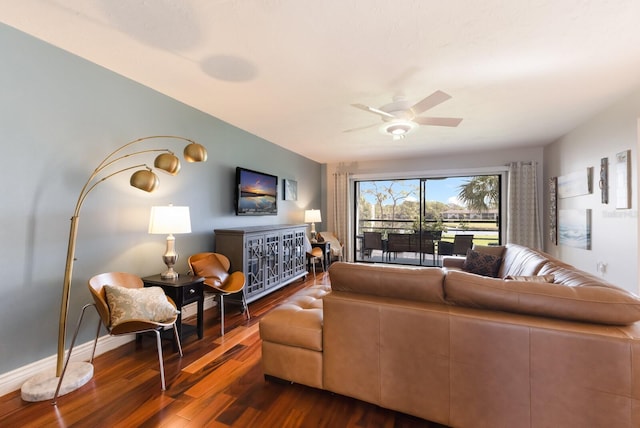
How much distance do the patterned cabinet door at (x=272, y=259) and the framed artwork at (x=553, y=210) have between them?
179 inches

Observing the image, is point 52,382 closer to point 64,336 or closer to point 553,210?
point 64,336

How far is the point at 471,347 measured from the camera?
4.60 ft

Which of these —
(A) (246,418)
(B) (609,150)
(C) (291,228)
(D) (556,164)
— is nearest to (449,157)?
(D) (556,164)

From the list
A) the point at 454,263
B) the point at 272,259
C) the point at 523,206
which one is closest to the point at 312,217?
the point at 272,259

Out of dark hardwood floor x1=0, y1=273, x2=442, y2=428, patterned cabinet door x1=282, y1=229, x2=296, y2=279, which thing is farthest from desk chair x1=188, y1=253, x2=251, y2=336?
patterned cabinet door x1=282, y1=229, x2=296, y2=279

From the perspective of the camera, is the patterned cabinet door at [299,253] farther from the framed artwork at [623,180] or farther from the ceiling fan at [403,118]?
the framed artwork at [623,180]

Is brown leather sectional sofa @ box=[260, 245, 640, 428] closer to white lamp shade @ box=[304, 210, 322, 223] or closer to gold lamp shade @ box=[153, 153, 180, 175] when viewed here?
gold lamp shade @ box=[153, 153, 180, 175]

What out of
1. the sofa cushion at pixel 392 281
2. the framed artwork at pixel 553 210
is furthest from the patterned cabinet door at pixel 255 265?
the framed artwork at pixel 553 210

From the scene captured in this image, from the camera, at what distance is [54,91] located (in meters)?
2.08

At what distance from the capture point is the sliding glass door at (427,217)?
19.7 ft

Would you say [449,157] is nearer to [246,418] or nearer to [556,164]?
[556,164]

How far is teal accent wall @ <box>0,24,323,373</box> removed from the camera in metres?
1.88

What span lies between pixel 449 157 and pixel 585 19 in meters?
4.22

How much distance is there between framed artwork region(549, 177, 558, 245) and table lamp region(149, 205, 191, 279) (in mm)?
5526
